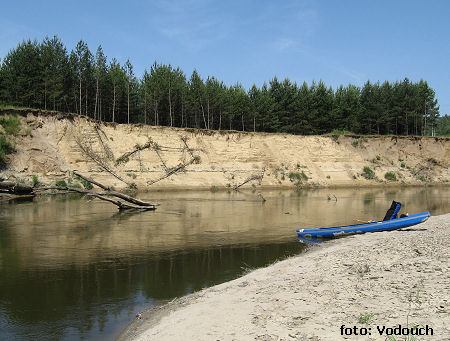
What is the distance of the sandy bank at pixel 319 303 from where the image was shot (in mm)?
7531

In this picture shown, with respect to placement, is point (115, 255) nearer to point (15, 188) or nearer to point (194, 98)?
point (15, 188)

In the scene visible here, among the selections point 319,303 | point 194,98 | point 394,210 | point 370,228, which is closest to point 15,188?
point 370,228

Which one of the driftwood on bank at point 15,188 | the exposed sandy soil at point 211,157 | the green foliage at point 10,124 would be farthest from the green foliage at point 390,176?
the driftwood on bank at point 15,188

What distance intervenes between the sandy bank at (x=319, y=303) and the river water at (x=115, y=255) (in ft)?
5.28

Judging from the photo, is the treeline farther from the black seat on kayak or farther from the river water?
the black seat on kayak

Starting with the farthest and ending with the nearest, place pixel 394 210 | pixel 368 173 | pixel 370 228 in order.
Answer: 1. pixel 368 173
2. pixel 394 210
3. pixel 370 228

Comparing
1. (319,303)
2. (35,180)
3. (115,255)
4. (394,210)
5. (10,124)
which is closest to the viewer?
(319,303)

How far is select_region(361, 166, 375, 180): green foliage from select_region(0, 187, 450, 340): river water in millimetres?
34076

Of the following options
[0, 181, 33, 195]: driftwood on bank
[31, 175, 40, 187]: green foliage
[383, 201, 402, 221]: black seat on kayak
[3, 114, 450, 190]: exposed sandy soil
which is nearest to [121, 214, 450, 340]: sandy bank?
[383, 201, 402, 221]: black seat on kayak

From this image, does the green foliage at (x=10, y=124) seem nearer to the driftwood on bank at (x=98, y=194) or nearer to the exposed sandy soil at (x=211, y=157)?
the exposed sandy soil at (x=211, y=157)

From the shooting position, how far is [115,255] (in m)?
17.7

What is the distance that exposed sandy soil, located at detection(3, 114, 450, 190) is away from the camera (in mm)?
49534

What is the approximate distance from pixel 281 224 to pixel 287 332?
63.4 ft

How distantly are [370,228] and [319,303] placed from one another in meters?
13.4
